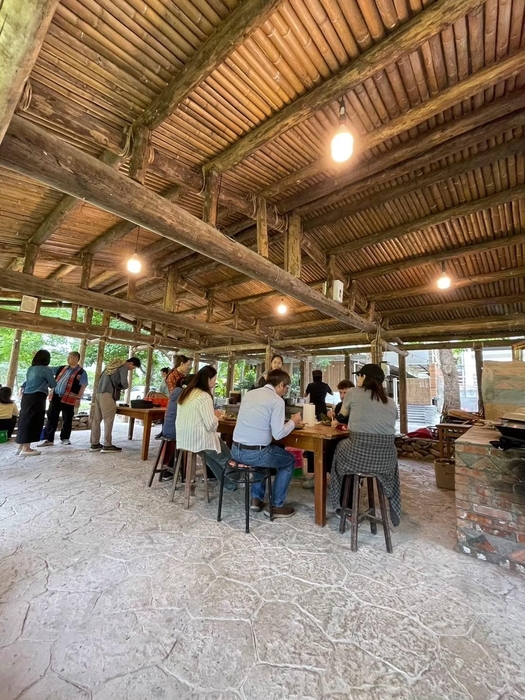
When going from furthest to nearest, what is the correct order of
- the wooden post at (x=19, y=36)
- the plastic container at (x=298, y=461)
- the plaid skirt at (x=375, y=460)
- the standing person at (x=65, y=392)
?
the standing person at (x=65, y=392) → the plastic container at (x=298, y=461) → the plaid skirt at (x=375, y=460) → the wooden post at (x=19, y=36)

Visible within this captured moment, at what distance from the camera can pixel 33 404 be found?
4.93m

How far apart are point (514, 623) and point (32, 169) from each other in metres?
4.12

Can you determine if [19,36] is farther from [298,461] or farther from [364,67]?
[298,461]

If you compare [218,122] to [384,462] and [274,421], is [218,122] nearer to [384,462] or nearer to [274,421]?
[274,421]

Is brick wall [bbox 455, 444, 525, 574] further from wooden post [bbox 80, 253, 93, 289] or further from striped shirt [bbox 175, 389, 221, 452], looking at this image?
wooden post [bbox 80, 253, 93, 289]

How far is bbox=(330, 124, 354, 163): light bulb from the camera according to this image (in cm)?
260

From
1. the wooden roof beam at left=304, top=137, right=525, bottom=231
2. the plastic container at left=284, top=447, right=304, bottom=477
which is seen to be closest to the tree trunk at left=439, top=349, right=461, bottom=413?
the plastic container at left=284, top=447, right=304, bottom=477

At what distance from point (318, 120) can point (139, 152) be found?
1.86 m

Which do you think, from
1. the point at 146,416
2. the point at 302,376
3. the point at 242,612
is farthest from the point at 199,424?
the point at 302,376

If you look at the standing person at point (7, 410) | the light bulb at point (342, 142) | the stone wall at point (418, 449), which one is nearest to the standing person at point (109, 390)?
the standing person at point (7, 410)

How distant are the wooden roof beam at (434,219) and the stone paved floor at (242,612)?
13.6ft

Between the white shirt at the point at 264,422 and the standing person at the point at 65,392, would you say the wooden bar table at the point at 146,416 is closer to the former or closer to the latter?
the standing person at the point at 65,392

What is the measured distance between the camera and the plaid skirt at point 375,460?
8.50 feet

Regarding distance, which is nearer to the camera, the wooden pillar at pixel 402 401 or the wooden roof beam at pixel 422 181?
the wooden roof beam at pixel 422 181
